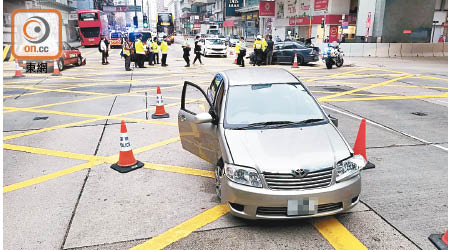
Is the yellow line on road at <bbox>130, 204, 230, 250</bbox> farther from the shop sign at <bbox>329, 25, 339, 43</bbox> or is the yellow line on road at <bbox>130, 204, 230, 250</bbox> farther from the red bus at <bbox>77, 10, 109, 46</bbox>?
the red bus at <bbox>77, 10, 109, 46</bbox>

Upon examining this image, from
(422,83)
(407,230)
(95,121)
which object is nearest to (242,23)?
(422,83)

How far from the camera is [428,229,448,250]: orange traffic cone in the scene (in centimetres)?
363

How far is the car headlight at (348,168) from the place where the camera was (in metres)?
3.85

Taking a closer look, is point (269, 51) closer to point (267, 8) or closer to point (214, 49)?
point (214, 49)

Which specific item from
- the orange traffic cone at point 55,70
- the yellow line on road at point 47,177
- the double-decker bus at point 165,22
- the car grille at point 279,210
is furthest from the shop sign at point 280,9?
the car grille at point 279,210

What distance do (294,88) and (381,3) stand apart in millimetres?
26056

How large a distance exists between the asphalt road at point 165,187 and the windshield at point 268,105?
1163mm

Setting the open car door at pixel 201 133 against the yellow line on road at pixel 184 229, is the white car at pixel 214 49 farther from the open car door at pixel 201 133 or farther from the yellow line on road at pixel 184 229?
the yellow line on road at pixel 184 229

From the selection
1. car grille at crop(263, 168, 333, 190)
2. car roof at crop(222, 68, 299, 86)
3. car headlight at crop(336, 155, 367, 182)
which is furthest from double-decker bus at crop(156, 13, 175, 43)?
car grille at crop(263, 168, 333, 190)

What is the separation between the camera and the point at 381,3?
89.4 feet

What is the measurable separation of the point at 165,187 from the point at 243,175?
1743 millimetres

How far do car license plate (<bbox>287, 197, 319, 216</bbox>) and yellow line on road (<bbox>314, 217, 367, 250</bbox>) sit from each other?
1.34 ft

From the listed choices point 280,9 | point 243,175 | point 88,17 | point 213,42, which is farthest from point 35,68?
point 280,9

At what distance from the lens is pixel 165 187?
5152 millimetres
